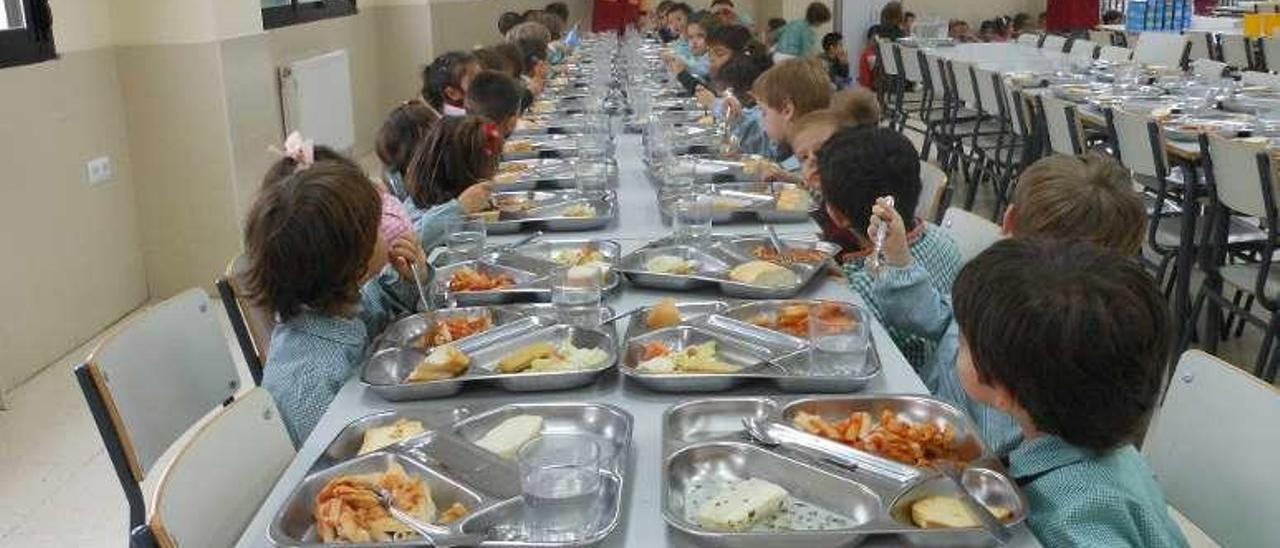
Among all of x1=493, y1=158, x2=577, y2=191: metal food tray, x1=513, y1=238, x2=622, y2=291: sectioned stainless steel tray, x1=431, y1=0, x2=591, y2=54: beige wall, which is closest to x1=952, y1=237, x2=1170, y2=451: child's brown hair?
x1=513, y1=238, x2=622, y2=291: sectioned stainless steel tray

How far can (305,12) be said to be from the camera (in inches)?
268

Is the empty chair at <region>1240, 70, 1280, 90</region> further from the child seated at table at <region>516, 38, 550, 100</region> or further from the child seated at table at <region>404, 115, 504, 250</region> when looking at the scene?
the child seated at table at <region>404, 115, 504, 250</region>

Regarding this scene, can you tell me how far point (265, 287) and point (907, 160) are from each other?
51.2 inches

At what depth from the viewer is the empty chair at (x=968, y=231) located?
8.21 ft

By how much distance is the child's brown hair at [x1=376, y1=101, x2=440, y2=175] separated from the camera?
3441mm

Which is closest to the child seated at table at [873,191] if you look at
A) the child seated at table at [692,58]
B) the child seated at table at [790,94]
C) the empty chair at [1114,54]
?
the child seated at table at [790,94]

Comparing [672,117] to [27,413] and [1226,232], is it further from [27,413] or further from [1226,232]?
[27,413]

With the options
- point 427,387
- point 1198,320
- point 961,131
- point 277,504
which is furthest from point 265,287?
point 961,131

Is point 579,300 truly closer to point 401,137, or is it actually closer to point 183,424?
point 183,424

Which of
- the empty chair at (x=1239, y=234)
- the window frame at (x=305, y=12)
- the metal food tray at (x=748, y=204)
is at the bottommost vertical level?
the empty chair at (x=1239, y=234)

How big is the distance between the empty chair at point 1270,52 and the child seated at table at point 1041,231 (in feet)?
18.8

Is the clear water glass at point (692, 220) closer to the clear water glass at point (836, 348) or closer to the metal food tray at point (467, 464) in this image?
the clear water glass at point (836, 348)

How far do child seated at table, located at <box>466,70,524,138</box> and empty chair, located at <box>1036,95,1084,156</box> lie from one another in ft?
6.99

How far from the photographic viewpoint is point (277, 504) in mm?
1352
